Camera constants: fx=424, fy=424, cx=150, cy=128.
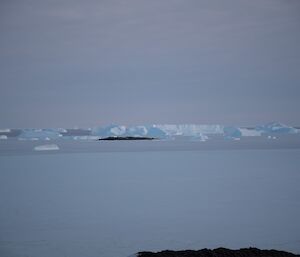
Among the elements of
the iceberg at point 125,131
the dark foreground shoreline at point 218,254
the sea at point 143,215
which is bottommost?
the sea at point 143,215

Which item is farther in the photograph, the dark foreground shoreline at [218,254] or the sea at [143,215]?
the sea at [143,215]

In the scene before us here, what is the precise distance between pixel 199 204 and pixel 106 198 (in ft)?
12.3

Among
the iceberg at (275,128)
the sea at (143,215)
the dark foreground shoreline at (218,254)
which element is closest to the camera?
the dark foreground shoreline at (218,254)

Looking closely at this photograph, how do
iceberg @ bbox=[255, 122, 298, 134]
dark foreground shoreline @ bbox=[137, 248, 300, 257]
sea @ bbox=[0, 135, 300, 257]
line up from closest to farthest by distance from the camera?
dark foreground shoreline @ bbox=[137, 248, 300, 257] → sea @ bbox=[0, 135, 300, 257] → iceberg @ bbox=[255, 122, 298, 134]

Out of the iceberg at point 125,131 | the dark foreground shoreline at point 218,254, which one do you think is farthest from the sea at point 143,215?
the iceberg at point 125,131

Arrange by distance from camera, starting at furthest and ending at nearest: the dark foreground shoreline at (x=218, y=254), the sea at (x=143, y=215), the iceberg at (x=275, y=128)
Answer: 1. the iceberg at (x=275, y=128)
2. the sea at (x=143, y=215)
3. the dark foreground shoreline at (x=218, y=254)

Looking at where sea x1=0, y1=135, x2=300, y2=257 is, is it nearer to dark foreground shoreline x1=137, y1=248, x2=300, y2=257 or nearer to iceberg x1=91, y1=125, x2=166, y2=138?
dark foreground shoreline x1=137, y1=248, x2=300, y2=257

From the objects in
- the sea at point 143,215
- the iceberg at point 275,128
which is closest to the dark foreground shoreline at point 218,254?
the sea at point 143,215

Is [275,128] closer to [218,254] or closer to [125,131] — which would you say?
[125,131]

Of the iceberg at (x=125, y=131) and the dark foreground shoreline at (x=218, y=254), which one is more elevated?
the iceberg at (x=125, y=131)

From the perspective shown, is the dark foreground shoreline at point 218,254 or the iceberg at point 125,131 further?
the iceberg at point 125,131

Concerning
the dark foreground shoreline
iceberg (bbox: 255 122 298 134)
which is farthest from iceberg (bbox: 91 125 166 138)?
the dark foreground shoreline

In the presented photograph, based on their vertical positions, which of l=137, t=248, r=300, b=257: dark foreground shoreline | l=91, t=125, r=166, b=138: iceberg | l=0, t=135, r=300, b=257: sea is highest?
l=91, t=125, r=166, b=138: iceberg

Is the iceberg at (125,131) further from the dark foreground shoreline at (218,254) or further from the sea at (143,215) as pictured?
the dark foreground shoreline at (218,254)
